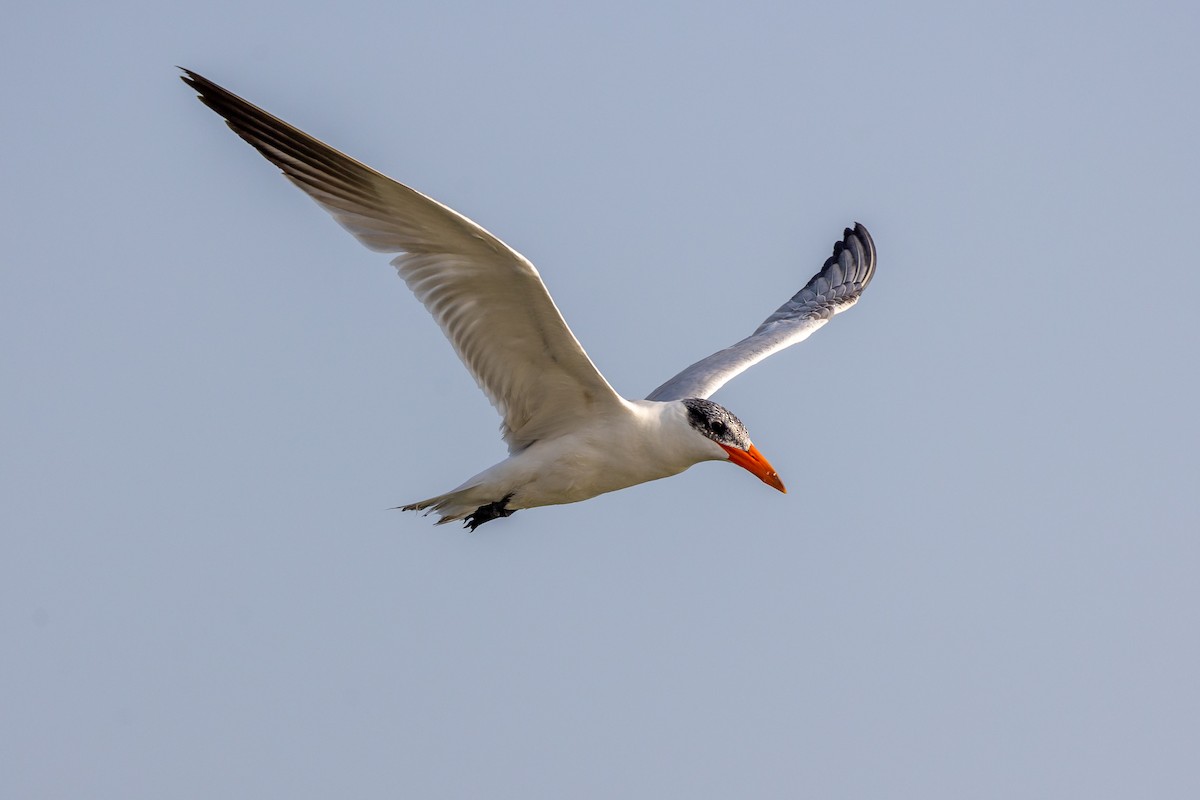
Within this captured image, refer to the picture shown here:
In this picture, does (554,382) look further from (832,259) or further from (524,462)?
(832,259)

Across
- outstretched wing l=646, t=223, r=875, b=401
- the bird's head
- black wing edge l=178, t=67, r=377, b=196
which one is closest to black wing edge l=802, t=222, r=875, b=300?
outstretched wing l=646, t=223, r=875, b=401

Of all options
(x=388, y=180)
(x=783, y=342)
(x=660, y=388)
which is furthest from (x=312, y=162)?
(x=783, y=342)

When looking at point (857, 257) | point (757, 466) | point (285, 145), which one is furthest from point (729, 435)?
point (857, 257)

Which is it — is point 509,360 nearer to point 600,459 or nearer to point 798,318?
point 600,459

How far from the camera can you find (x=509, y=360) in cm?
1109

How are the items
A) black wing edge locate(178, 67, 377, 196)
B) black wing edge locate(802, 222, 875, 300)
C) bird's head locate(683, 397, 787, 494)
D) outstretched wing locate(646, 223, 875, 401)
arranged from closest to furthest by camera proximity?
black wing edge locate(178, 67, 377, 196)
bird's head locate(683, 397, 787, 494)
outstretched wing locate(646, 223, 875, 401)
black wing edge locate(802, 222, 875, 300)

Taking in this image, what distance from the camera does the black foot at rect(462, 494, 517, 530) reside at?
1162 centimetres

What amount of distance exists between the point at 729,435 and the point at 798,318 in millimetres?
4806

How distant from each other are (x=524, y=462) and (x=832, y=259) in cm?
721

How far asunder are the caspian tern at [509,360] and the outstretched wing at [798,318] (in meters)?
1.74

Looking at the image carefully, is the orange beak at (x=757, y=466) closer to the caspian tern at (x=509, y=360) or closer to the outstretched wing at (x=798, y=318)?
the caspian tern at (x=509, y=360)

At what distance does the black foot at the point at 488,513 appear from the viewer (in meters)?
11.6

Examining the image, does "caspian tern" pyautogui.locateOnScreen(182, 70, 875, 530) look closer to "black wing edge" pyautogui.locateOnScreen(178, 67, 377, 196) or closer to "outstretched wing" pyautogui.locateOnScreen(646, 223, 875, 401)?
"black wing edge" pyautogui.locateOnScreen(178, 67, 377, 196)

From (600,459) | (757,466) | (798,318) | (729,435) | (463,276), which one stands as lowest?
(757,466)
